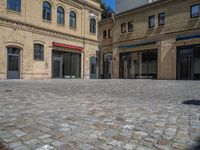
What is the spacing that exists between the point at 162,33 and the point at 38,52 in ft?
42.1

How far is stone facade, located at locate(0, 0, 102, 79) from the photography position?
18188 millimetres

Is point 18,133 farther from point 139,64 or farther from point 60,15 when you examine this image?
point 60,15

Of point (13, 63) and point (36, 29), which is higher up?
point (36, 29)

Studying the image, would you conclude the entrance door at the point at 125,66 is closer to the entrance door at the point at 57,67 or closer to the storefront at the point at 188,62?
the storefront at the point at 188,62

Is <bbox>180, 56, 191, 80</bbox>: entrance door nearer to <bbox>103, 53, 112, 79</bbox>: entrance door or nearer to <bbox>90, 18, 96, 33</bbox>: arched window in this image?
<bbox>103, 53, 112, 79</bbox>: entrance door

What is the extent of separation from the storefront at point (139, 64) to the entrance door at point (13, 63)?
12.2 meters

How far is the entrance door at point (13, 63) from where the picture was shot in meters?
18.5

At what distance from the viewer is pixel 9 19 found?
18219mm

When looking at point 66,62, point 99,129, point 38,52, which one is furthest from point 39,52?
point 99,129

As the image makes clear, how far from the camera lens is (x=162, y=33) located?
20875 mm

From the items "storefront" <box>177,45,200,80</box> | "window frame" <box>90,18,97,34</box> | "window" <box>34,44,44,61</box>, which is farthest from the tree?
"storefront" <box>177,45,200,80</box>

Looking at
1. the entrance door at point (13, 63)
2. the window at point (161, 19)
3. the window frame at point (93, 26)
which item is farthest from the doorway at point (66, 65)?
the window at point (161, 19)

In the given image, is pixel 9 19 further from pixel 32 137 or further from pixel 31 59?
pixel 32 137

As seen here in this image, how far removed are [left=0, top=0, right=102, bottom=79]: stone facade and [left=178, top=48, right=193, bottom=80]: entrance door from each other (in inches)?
448
